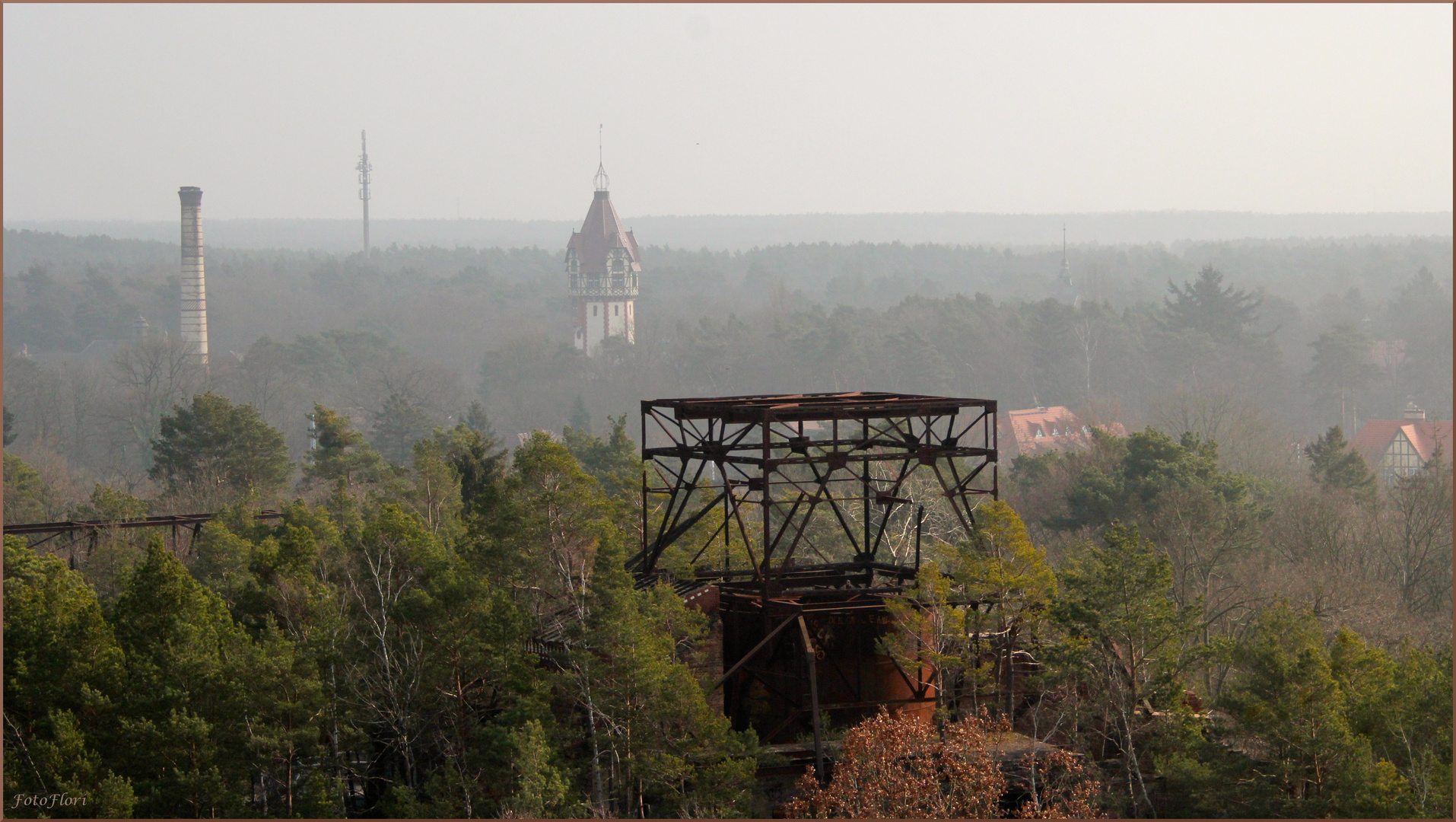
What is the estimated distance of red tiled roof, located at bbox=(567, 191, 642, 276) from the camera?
155000 mm

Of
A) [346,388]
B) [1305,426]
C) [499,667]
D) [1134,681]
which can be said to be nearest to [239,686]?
[499,667]

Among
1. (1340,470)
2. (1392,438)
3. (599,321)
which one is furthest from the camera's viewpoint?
(599,321)

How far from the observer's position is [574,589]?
28438 mm

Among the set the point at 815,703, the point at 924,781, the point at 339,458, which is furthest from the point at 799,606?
the point at 339,458

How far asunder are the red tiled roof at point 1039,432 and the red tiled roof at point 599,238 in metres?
57.8

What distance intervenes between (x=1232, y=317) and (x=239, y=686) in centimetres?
10717

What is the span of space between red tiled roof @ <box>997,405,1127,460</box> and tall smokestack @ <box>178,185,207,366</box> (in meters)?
64.5

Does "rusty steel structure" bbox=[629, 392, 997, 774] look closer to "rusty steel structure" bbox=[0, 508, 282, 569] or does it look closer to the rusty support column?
the rusty support column

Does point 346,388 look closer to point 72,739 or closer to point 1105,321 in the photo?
point 1105,321

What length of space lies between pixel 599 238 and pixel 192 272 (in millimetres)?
43347

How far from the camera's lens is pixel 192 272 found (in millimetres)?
124875

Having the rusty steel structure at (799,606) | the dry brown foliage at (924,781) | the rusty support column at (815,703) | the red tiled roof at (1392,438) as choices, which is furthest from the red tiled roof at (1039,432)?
the dry brown foliage at (924,781)

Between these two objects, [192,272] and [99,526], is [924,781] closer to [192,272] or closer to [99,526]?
[99,526]

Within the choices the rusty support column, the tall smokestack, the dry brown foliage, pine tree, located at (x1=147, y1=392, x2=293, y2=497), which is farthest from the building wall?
the dry brown foliage
